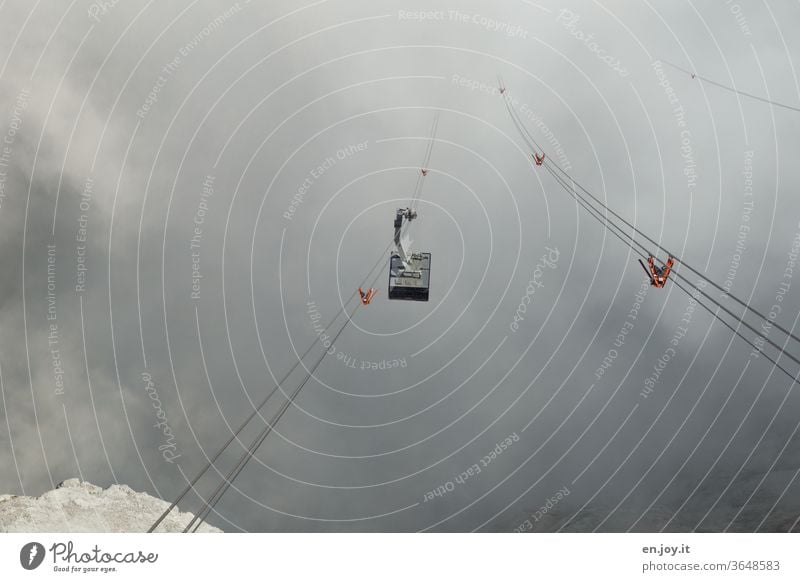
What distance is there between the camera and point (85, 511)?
181 m

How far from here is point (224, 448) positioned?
45219 millimetres

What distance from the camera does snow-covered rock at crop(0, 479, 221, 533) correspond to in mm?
154125

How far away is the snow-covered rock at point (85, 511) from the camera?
154125 mm

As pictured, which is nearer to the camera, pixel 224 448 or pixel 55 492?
pixel 224 448

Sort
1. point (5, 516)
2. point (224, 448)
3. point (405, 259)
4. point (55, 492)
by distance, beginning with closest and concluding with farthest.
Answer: point (224, 448)
point (405, 259)
point (5, 516)
point (55, 492)
